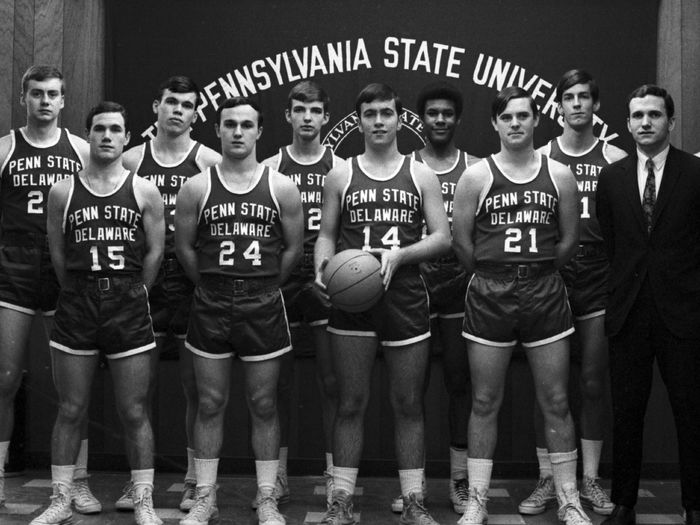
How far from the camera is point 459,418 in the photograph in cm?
571

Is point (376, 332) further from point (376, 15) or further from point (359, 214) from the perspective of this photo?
point (376, 15)

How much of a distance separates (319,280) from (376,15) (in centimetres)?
246

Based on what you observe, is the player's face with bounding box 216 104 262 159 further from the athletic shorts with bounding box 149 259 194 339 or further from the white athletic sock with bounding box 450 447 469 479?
the white athletic sock with bounding box 450 447 469 479

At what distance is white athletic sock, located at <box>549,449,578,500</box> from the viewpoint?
504cm

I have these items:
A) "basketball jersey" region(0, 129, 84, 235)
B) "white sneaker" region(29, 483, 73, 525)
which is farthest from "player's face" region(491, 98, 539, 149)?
"white sneaker" region(29, 483, 73, 525)

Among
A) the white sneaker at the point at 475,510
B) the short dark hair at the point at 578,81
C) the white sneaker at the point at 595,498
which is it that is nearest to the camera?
the white sneaker at the point at 475,510

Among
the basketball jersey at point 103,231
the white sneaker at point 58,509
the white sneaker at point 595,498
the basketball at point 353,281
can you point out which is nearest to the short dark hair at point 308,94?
the basketball jersey at point 103,231

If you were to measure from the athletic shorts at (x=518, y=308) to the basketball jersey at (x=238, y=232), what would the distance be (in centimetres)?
106

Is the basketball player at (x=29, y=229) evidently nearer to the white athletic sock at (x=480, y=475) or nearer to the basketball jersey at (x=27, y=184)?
the basketball jersey at (x=27, y=184)

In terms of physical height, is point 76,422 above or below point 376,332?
below

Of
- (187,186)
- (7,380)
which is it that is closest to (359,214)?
(187,186)

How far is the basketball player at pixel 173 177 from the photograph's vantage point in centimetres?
570

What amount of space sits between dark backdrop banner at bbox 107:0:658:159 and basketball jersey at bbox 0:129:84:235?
111 centimetres

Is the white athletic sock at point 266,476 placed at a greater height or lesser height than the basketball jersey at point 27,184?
lesser
